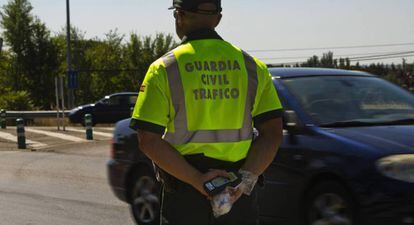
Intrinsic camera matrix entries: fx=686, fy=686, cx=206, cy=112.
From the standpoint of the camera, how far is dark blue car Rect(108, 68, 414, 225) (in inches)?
193

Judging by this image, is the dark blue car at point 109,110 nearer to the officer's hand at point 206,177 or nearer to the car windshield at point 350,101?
the car windshield at point 350,101

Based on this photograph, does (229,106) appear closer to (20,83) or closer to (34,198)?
(34,198)

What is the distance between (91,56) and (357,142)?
2121 inches

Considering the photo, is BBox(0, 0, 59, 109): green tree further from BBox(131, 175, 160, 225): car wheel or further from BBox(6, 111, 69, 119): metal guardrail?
BBox(131, 175, 160, 225): car wheel

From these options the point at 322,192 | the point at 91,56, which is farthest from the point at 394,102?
the point at 91,56

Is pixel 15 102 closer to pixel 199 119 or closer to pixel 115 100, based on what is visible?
pixel 115 100

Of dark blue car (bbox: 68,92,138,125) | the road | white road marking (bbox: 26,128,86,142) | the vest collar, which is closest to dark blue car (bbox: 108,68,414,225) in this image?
the road

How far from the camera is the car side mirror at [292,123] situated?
5.71 m

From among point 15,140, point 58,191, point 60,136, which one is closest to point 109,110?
point 60,136

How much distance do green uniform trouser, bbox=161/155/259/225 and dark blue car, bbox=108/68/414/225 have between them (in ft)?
7.58

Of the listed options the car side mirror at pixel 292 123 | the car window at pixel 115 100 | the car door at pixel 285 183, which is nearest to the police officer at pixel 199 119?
the car door at pixel 285 183

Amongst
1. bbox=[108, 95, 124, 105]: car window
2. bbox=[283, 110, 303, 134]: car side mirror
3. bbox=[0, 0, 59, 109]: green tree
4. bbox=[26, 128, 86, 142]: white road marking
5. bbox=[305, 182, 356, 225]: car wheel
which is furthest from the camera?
bbox=[0, 0, 59, 109]: green tree

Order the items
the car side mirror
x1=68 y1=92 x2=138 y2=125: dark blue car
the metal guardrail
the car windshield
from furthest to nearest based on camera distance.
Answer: the metal guardrail, x1=68 y1=92 x2=138 y2=125: dark blue car, the car windshield, the car side mirror

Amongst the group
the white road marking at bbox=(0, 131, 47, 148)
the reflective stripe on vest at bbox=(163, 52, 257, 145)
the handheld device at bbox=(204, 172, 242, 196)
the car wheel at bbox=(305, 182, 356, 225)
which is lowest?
the white road marking at bbox=(0, 131, 47, 148)
